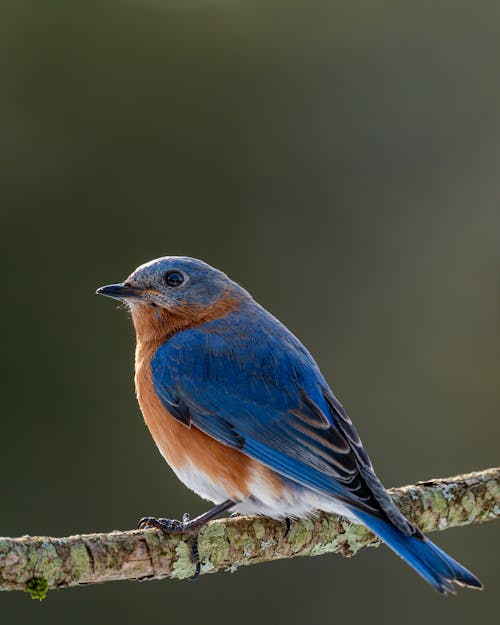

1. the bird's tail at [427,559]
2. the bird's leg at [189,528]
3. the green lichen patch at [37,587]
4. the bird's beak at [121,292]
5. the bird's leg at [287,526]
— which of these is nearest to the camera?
the green lichen patch at [37,587]

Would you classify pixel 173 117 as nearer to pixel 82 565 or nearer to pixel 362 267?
pixel 362 267

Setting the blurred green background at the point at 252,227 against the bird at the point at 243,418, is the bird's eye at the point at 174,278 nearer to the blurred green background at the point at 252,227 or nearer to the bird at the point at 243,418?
the bird at the point at 243,418

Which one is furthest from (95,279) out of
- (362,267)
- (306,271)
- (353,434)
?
(353,434)

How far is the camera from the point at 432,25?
11633mm

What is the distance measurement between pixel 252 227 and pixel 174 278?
14.4 feet

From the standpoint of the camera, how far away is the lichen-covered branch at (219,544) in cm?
378

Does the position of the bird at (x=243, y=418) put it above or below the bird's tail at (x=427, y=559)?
above

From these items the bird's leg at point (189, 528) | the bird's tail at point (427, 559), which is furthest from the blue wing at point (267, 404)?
the bird's leg at point (189, 528)

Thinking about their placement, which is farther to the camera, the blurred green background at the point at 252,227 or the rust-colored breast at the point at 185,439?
the blurred green background at the point at 252,227

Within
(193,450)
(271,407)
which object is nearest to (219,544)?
(193,450)

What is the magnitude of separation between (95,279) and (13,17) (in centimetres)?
350

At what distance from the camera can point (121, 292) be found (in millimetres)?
5363

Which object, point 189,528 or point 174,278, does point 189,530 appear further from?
point 174,278

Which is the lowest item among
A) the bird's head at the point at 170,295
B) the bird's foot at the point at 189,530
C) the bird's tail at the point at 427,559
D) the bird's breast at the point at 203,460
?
the bird's tail at the point at 427,559
